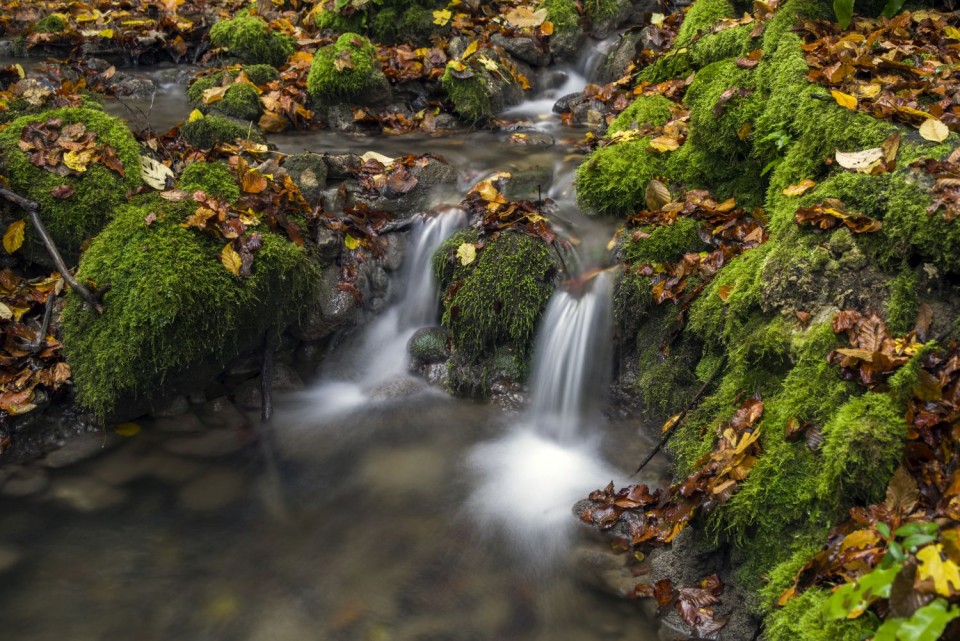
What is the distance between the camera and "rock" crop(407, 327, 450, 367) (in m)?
5.50

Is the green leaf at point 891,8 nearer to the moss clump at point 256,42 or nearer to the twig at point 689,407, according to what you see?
the twig at point 689,407

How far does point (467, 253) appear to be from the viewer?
536 cm

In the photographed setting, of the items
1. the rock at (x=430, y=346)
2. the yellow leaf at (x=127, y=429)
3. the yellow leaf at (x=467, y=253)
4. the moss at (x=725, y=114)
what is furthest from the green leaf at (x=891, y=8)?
the yellow leaf at (x=127, y=429)

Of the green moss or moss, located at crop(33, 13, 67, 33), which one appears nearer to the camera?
the green moss

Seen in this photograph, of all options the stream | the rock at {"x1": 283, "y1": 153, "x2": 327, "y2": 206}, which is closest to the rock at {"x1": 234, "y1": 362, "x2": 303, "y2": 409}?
the stream

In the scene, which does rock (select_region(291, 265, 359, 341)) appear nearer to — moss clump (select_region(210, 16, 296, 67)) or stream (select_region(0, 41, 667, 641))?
stream (select_region(0, 41, 667, 641))

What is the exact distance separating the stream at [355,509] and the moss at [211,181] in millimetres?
1505

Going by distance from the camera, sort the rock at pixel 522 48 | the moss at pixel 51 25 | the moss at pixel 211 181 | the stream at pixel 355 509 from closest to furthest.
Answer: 1. the stream at pixel 355 509
2. the moss at pixel 211 181
3. the rock at pixel 522 48
4. the moss at pixel 51 25

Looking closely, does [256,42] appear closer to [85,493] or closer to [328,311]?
[328,311]

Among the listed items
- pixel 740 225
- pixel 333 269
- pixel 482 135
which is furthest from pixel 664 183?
pixel 482 135

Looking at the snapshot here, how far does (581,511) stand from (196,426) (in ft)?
9.21

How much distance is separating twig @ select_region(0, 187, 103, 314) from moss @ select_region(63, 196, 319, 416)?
83 millimetres

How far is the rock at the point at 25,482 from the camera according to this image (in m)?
4.29

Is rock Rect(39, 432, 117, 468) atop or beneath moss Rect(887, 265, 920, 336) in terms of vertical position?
beneath
